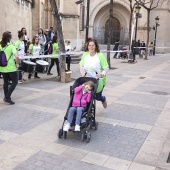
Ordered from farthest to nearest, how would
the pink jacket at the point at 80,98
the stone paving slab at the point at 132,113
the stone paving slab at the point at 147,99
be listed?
the stone paving slab at the point at 147,99, the stone paving slab at the point at 132,113, the pink jacket at the point at 80,98

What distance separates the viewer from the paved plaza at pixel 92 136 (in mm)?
4535

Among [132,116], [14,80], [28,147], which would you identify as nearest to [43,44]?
[14,80]

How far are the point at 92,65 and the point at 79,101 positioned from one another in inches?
43.9

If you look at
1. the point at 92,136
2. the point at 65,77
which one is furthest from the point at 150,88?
the point at 92,136

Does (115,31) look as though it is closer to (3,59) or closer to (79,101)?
(3,59)

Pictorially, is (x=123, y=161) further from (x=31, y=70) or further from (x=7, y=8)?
(x=7, y=8)

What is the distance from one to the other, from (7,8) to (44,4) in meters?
14.4

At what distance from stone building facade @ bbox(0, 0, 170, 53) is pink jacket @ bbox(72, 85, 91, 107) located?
9916 mm

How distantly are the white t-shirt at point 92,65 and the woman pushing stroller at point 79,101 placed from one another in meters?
0.70

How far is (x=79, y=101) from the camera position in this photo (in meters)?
5.46

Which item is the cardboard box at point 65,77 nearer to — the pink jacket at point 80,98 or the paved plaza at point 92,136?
the paved plaza at point 92,136

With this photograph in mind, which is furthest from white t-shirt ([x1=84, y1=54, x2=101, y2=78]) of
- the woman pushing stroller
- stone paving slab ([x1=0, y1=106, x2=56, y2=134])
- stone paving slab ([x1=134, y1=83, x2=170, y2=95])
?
stone paving slab ([x1=134, y1=83, x2=170, y2=95])

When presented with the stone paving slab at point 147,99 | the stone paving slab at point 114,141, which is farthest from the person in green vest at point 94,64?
the stone paving slab at point 147,99

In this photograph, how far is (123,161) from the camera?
15.2ft
